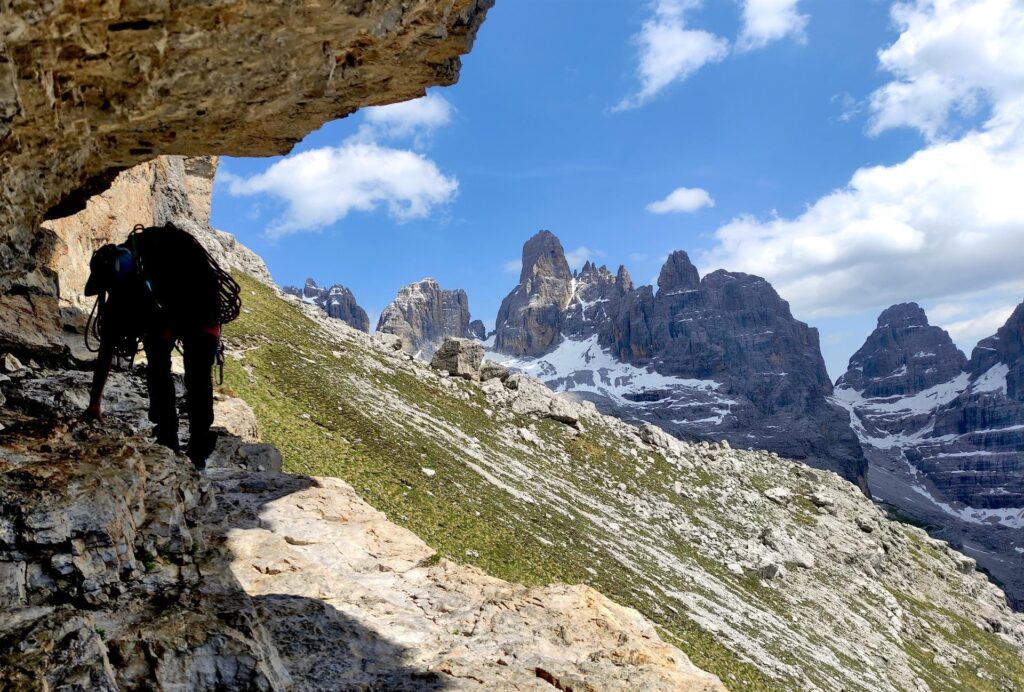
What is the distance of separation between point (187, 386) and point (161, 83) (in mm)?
5341

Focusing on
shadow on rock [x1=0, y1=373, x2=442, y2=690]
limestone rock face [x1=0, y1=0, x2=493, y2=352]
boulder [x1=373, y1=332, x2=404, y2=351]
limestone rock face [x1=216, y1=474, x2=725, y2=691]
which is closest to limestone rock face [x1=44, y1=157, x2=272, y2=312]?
limestone rock face [x1=0, y1=0, x2=493, y2=352]

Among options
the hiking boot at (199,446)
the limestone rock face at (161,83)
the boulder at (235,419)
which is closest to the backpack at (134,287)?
the hiking boot at (199,446)

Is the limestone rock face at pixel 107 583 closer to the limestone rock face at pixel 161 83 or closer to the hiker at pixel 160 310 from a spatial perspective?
the hiker at pixel 160 310

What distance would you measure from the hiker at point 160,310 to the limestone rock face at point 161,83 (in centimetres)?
227

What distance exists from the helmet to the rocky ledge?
208 centimetres

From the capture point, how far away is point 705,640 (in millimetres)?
30438

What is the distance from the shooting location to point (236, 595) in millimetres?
6125

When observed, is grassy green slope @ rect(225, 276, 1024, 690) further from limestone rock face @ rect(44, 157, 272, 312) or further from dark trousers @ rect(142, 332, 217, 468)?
dark trousers @ rect(142, 332, 217, 468)

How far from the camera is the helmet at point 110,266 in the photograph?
9.42 meters

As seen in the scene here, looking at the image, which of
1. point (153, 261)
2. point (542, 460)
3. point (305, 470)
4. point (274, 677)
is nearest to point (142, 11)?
point (153, 261)

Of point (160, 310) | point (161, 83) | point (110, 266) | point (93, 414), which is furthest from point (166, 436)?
point (161, 83)

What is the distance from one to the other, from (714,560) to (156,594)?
49.7m

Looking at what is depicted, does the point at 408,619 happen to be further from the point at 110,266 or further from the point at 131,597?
the point at 110,266

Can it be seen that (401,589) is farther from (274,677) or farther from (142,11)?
(142,11)
